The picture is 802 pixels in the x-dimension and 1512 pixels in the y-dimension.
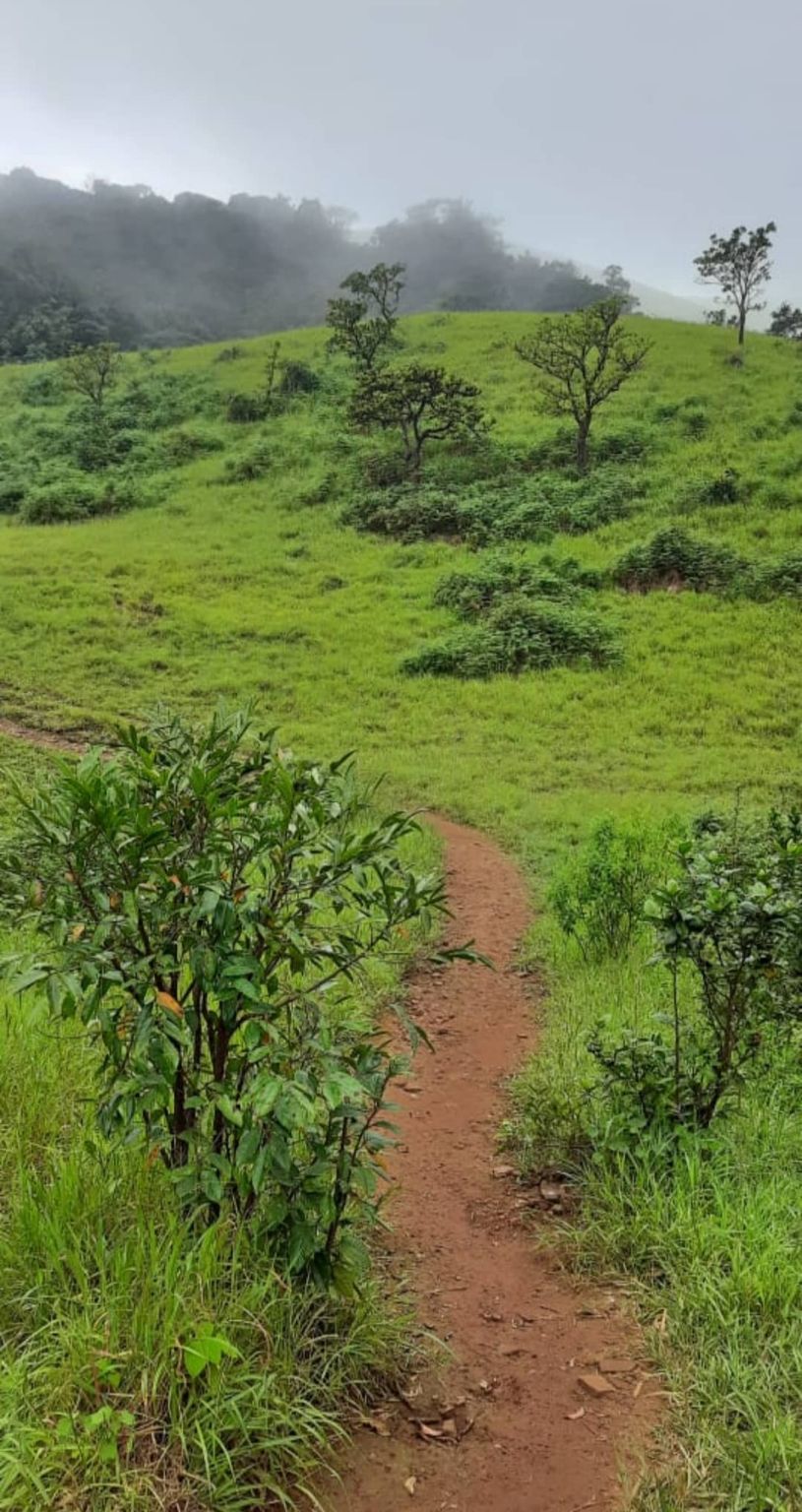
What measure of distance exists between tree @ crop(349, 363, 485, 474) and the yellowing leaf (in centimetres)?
2728

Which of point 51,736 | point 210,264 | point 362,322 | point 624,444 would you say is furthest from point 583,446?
point 210,264

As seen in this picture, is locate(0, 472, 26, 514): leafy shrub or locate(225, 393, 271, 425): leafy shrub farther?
locate(225, 393, 271, 425): leafy shrub

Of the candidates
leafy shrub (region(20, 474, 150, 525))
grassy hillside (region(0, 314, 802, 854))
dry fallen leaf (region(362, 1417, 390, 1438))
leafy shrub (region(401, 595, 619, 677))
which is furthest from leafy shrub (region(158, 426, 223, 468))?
dry fallen leaf (region(362, 1417, 390, 1438))

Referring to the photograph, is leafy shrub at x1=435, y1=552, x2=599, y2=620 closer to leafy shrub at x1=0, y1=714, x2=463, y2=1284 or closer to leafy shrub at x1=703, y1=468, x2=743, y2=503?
leafy shrub at x1=703, y1=468, x2=743, y2=503

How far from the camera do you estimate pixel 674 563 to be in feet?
68.2

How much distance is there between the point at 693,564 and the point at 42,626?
14982 millimetres

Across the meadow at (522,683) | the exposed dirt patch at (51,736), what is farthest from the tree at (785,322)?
the exposed dirt patch at (51,736)

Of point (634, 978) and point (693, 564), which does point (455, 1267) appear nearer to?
point (634, 978)

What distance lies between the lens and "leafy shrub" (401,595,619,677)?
17.9 metres

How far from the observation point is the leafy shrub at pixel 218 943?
229 cm

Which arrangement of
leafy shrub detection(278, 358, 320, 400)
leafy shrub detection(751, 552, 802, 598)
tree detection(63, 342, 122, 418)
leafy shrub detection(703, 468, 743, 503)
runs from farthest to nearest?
tree detection(63, 342, 122, 418) → leafy shrub detection(278, 358, 320, 400) → leafy shrub detection(703, 468, 743, 503) → leafy shrub detection(751, 552, 802, 598)

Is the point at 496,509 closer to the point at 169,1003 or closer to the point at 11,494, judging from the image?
the point at 11,494

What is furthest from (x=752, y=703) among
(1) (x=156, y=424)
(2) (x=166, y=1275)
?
(1) (x=156, y=424)

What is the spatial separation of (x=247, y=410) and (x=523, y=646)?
22999mm
